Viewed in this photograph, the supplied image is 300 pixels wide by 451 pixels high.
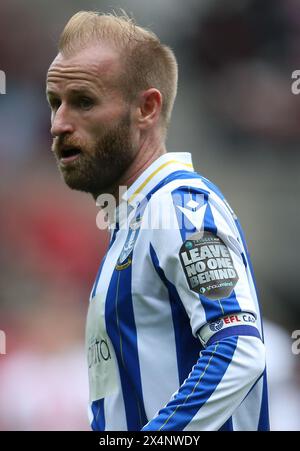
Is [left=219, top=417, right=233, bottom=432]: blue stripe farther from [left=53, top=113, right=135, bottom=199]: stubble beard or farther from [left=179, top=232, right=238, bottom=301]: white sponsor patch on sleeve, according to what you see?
[left=53, top=113, right=135, bottom=199]: stubble beard

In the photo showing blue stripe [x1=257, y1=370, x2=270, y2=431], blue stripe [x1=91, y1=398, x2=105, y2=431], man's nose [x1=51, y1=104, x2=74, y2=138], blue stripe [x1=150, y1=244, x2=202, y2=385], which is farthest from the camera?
man's nose [x1=51, y1=104, x2=74, y2=138]

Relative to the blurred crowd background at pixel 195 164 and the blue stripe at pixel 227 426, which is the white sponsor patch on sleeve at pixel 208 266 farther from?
the blurred crowd background at pixel 195 164

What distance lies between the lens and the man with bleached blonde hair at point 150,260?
7.65ft

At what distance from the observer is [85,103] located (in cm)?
291

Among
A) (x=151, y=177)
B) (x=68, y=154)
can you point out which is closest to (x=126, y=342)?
(x=151, y=177)

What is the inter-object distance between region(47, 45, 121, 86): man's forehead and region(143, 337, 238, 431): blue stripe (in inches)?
40.7

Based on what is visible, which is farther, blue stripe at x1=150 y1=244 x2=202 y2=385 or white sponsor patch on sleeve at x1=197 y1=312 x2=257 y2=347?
blue stripe at x1=150 y1=244 x2=202 y2=385

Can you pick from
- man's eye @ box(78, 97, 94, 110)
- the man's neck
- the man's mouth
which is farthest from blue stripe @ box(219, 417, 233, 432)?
man's eye @ box(78, 97, 94, 110)

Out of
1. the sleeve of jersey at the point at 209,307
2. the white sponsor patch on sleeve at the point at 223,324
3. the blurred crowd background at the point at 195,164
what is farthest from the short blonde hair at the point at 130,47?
the blurred crowd background at the point at 195,164

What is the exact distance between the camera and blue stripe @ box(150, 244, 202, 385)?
8.24 ft

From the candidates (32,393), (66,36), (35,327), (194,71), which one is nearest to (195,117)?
(194,71)

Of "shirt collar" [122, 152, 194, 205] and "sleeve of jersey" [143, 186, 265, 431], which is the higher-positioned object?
"shirt collar" [122, 152, 194, 205]

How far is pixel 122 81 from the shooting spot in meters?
2.94

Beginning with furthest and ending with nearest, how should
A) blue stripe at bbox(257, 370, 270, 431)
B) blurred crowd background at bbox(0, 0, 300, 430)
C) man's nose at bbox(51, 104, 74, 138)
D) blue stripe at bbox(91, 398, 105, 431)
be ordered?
blurred crowd background at bbox(0, 0, 300, 430), man's nose at bbox(51, 104, 74, 138), blue stripe at bbox(91, 398, 105, 431), blue stripe at bbox(257, 370, 270, 431)
